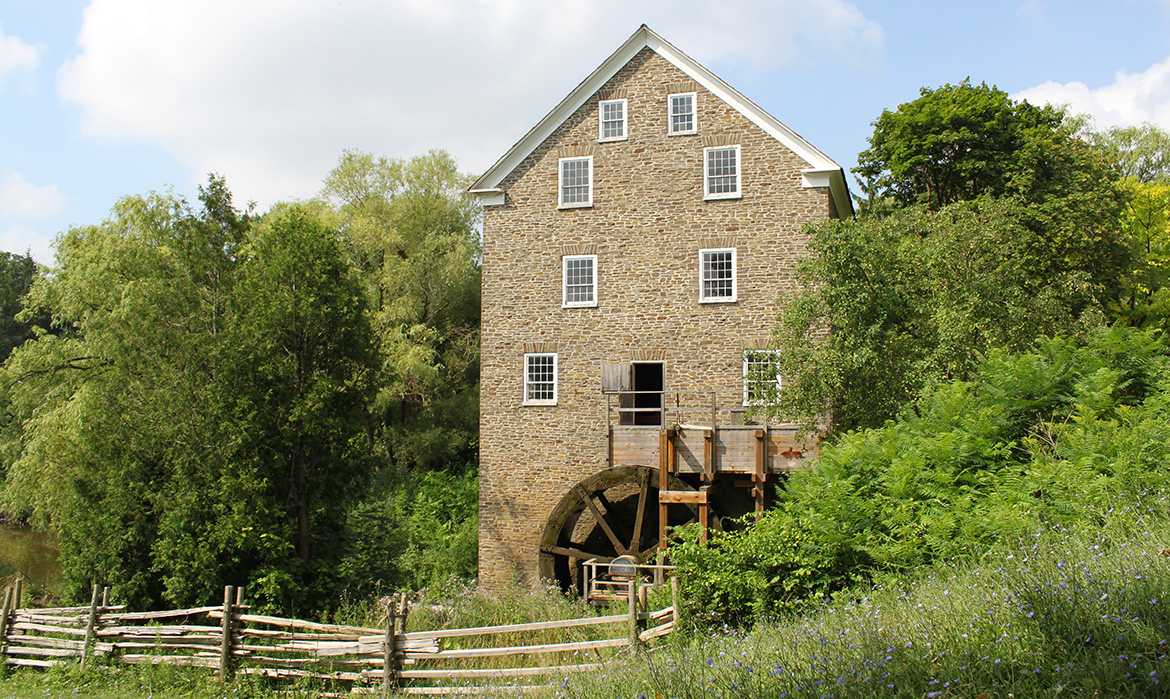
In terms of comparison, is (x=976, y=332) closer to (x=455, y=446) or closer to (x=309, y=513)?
(x=309, y=513)

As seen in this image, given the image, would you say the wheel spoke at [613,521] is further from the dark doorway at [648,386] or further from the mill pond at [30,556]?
the mill pond at [30,556]

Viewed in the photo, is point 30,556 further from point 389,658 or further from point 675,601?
point 675,601

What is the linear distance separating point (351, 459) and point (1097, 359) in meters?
13.1

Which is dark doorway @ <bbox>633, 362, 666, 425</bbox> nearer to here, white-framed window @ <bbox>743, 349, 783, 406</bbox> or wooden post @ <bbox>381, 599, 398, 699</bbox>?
white-framed window @ <bbox>743, 349, 783, 406</bbox>

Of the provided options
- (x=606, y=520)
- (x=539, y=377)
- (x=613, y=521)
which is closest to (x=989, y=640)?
(x=606, y=520)

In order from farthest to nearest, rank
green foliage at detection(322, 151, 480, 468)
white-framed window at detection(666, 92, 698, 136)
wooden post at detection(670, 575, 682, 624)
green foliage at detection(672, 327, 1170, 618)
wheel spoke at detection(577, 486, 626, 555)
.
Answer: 1. green foliage at detection(322, 151, 480, 468)
2. white-framed window at detection(666, 92, 698, 136)
3. wheel spoke at detection(577, 486, 626, 555)
4. wooden post at detection(670, 575, 682, 624)
5. green foliage at detection(672, 327, 1170, 618)

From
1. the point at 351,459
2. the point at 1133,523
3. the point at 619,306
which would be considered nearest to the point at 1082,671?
the point at 1133,523

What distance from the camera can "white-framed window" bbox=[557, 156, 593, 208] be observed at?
19.9m

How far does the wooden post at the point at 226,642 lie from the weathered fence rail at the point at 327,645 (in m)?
0.02

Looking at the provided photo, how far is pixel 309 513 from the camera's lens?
634 inches

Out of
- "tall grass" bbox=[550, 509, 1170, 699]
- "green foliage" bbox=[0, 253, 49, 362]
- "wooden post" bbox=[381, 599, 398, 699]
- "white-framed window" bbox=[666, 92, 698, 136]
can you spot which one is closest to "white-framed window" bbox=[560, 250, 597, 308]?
"white-framed window" bbox=[666, 92, 698, 136]

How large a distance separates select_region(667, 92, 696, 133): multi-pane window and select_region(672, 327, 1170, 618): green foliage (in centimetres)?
1036

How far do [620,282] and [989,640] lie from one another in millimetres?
14819

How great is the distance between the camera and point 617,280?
63.9ft
